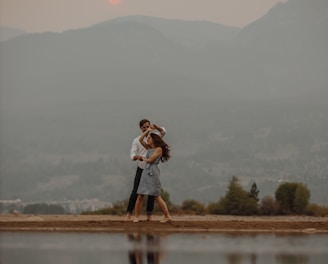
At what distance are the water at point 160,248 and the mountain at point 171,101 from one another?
88618 millimetres

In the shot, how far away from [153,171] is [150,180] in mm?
190

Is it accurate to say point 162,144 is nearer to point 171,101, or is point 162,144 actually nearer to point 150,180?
point 150,180

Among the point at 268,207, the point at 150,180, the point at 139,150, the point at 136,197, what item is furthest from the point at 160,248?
the point at 268,207

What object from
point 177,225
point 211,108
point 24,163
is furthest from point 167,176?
point 177,225

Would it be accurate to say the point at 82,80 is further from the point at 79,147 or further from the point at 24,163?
the point at 24,163

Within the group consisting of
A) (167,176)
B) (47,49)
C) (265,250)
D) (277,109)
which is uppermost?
(47,49)

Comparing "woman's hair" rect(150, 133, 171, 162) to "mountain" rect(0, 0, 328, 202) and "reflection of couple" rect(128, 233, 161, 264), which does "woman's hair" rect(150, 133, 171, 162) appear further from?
"mountain" rect(0, 0, 328, 202)

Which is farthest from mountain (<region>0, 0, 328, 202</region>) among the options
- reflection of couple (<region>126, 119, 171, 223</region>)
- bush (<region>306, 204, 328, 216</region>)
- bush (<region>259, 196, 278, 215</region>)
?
A: reflection of couple (<region>126, 119, 171, 223</region>)

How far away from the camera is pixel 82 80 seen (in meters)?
170

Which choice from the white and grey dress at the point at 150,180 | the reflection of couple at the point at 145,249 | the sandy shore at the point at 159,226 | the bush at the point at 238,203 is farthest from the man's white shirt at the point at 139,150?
the bush at the point at 238,203

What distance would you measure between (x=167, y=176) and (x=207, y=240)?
99.0 metres

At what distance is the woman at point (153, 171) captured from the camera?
24219 mm

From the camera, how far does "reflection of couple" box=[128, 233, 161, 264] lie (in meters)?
16.2

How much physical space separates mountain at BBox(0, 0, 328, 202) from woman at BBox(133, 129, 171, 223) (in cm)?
8503
